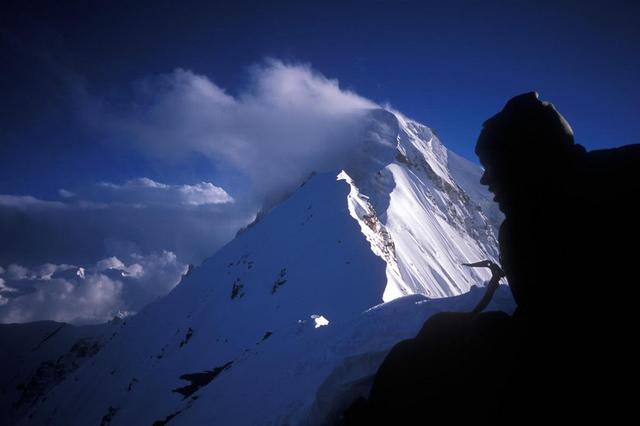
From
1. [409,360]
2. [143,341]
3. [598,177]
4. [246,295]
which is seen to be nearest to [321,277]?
[246,295]

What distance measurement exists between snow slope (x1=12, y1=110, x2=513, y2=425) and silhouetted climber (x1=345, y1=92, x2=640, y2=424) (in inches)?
66.5

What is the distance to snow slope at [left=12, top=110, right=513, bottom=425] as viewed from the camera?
9148 mm

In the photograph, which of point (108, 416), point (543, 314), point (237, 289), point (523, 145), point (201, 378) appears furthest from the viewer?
point (237, 289)

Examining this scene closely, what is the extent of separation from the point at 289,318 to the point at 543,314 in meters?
24.0

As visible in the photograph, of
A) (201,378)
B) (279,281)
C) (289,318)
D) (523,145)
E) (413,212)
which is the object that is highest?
(413,212)

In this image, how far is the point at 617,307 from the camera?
4.35m

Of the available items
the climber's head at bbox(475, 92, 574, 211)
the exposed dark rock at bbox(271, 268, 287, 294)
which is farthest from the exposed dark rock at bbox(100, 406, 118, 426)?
the climber's head at bbox(475, 92, 574, 211)

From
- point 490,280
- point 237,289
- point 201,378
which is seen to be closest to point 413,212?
point 237,289

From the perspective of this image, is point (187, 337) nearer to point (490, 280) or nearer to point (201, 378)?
point (201, 378)

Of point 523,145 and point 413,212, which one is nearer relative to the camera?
point 523,145

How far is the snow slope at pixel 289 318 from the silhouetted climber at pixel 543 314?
66.5 inches

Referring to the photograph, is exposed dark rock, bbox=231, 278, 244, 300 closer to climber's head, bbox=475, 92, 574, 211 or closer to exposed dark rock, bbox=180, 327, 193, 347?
exposed dark rock, bbox=180, 327, 193, 347

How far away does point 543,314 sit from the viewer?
5039 mm

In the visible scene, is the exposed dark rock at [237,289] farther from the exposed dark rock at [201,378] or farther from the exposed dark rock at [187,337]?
the exposed dark rock at [201,378]
